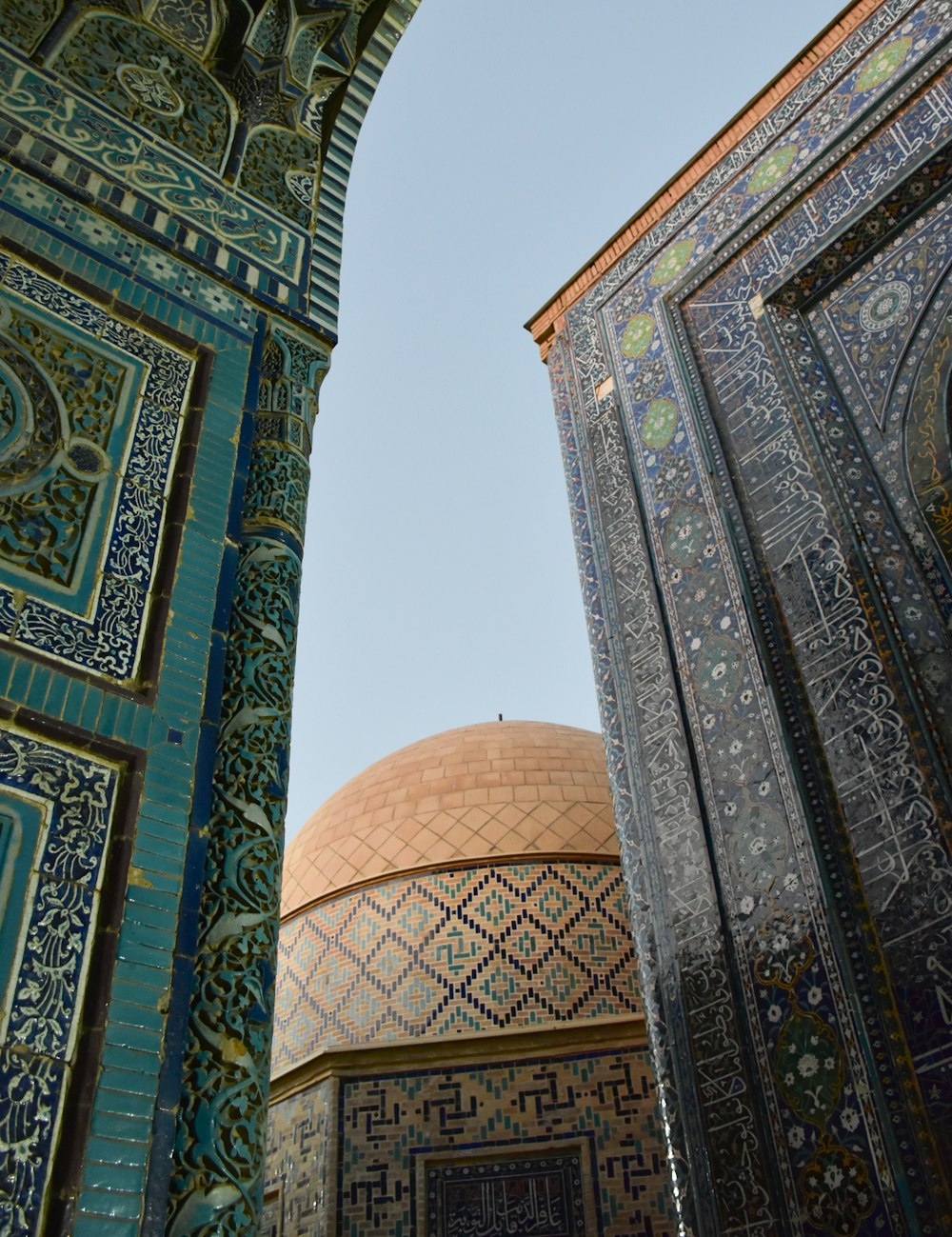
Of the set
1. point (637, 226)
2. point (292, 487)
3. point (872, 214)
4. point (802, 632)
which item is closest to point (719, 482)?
point (802, 632)

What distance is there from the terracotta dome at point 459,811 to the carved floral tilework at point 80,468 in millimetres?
6534

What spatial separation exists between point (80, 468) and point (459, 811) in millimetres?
7101

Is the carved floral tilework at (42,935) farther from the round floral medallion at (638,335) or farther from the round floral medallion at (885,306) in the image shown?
the round floral medallion at (638,335)

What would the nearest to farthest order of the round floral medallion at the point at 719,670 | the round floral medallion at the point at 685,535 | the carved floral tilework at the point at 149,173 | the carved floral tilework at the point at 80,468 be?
the carved floral tilework at the point at 80,468
the carved floral tilework at the point at 149,173
the round floral medallion at the point at 719,670
the round floral medallion at the point at 685,535

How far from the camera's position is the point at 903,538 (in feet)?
13.5

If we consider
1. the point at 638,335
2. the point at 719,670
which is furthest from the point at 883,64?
the point at 719,670

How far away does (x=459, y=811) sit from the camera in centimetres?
897

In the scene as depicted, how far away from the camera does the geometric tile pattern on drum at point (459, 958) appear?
24.6ft

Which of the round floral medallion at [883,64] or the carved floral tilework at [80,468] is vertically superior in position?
the round floral medallion at [883,64]

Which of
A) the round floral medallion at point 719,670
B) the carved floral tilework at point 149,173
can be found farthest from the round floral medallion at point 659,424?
the carved floral tilework at point 149,173

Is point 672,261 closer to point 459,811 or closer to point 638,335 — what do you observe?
point 638,335

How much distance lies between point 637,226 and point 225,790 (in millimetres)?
5548

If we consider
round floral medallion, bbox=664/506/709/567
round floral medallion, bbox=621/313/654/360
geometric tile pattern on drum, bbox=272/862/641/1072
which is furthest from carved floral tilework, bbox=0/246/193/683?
geometric tile pattern on drum, bbox=272/862/641/1072

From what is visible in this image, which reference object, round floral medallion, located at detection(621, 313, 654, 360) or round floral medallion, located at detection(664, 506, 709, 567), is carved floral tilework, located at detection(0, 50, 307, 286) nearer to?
round floral medallion, located at detection(664, 506, 709, 567)
